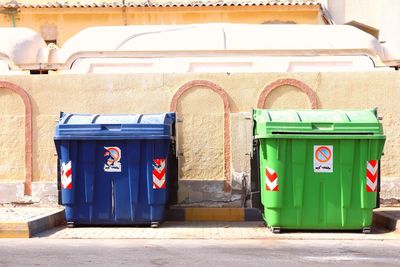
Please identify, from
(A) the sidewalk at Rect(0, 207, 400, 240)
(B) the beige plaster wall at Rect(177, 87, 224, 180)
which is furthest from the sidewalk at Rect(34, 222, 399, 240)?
(B) the beige plaster wall at Rect(177, 87, 224, 180)

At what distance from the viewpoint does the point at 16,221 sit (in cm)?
1006

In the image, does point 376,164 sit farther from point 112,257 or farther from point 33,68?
point 33,68

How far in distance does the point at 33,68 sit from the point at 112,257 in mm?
5918

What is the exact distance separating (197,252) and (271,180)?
6.85 feet

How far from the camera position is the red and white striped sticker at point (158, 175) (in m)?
10.7

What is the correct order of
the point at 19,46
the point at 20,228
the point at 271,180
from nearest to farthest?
the point at 20,228 < the point at 271,180 < the point at 19,46

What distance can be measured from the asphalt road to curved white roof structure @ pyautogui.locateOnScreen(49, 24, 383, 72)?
184 inches

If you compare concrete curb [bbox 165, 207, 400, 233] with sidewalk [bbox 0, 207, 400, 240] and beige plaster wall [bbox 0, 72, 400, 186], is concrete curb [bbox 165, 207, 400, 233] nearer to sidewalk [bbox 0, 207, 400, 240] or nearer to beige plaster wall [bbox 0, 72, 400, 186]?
sidewalk [bbox 0, 207, 400, 240]

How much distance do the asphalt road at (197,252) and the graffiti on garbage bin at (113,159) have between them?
136cm

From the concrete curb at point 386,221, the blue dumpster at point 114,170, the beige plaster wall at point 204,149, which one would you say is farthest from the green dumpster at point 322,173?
the beige plaster wall at point 204,149

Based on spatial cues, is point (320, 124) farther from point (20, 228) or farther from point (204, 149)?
point (20, 228)

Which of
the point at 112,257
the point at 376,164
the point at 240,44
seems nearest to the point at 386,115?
the point at 376,164

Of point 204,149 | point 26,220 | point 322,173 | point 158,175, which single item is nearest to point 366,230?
point 322,173

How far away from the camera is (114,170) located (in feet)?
35.1
